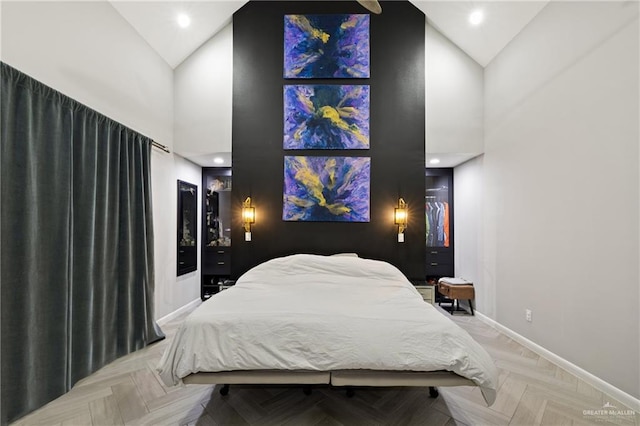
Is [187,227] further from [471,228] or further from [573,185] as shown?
[573,185]

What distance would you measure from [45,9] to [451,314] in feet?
17.5

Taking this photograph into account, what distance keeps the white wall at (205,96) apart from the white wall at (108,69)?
0.16 metres

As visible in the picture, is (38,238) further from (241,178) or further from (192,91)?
(192,91)

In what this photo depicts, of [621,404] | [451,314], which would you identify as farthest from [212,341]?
[451,314]

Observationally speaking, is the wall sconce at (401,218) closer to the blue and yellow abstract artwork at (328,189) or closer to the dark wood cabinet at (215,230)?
the blue and yellow abstract artwork at (328,189)

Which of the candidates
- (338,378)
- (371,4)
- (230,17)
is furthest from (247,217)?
(230,17)

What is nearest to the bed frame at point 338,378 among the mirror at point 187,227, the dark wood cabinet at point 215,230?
the mirror at point 187,227

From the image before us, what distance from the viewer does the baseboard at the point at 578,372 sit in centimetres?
195

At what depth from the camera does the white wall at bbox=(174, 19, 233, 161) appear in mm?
3666

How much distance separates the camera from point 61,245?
2086 mm

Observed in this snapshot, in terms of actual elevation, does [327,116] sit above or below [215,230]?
above

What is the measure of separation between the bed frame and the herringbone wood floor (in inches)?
14.0

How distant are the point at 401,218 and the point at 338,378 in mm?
2223

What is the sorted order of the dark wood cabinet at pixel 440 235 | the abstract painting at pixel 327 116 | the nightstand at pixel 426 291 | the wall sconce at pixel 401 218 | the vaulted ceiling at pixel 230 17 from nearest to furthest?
the vaulted ceiling at pixel 230 17
the nightstand at pixel 426 291
the wall sconce at pixel 401 218
the abstract painting at pixel 327 116
the dark wood cabinet at pixel 440 235
